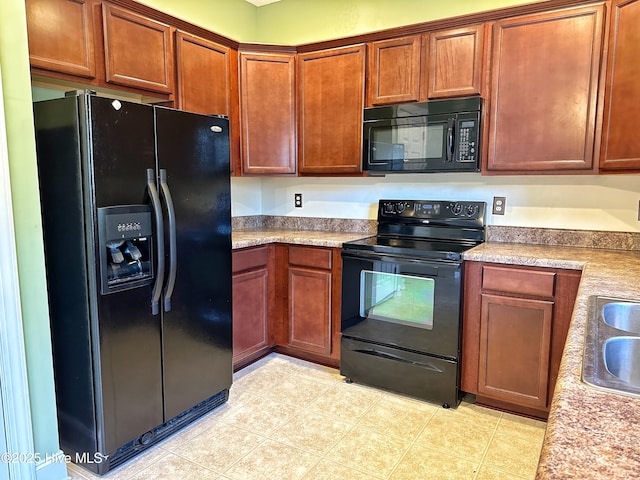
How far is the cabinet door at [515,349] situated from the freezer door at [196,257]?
1445 mm

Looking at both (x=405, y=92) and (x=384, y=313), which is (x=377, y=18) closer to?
(x=405, y=92)

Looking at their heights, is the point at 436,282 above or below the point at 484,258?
below

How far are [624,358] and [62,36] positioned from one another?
2.51 meters

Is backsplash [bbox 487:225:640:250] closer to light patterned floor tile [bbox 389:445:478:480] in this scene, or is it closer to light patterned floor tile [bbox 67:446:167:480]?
light patterned floor tile [bbox 389:445:478:480]

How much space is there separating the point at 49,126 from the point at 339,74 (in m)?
1.80

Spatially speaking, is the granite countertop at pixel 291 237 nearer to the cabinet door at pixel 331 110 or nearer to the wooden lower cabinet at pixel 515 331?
the cabinet door at pixel 331 110

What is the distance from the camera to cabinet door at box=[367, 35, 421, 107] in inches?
106

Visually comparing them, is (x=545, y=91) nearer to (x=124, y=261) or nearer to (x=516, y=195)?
(x=516, y=195)

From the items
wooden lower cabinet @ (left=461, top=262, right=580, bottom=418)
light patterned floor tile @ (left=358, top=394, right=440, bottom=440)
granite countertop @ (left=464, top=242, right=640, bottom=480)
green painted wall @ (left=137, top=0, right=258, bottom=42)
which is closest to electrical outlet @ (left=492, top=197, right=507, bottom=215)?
wooden lower cabinet @ (left=461, top=262, right=580, bottom=418)

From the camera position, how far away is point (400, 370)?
2607 mm

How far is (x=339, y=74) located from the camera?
295cm

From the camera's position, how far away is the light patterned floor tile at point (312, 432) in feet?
6.98

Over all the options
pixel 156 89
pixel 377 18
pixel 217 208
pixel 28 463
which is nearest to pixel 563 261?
pixel 217 208

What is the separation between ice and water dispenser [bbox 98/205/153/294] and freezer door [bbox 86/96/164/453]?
0.03 meters
